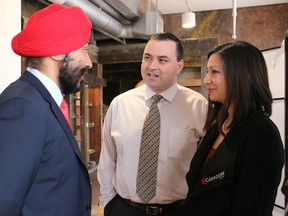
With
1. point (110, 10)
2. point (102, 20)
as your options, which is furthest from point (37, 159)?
point (110, 10)

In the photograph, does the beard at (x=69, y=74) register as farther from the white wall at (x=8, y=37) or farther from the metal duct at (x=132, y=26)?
the metal duct at (x=132, y=26)

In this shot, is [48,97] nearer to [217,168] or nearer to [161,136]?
[217,168]

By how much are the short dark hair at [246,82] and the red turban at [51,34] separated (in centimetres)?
68

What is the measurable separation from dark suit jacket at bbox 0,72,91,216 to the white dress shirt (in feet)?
2.00

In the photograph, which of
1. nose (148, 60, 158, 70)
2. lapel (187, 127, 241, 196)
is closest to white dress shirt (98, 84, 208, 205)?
nose (148, 60, 158, 70)

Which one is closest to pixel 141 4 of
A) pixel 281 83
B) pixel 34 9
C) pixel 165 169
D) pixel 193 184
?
pixel 34 9

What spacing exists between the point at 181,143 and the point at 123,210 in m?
0.55

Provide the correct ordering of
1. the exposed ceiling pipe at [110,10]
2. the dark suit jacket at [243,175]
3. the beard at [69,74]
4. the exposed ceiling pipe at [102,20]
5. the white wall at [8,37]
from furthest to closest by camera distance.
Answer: the exposed ceiling pipe at [110,10] < the exposed ceiling pipe at [102,20] < the white wall at [8,37] < the beard at [69,74] < the dark suit jacket at [243,175]

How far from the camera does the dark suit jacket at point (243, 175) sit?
1123 mm

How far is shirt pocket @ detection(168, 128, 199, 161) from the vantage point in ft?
5.98

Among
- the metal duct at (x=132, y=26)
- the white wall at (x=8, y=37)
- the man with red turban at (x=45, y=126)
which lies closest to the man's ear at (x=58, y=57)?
the man with red turban at (x=45, y=126)

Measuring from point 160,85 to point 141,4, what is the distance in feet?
11.8

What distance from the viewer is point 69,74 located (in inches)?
50.5

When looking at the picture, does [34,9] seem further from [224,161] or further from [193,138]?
[224,161]
